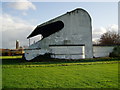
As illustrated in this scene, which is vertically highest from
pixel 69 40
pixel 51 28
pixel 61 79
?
pixel 51 28

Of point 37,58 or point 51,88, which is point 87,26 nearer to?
point 37,58

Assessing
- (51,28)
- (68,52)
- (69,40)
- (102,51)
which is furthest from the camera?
(51,28)

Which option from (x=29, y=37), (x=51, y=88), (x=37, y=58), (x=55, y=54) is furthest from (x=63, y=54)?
(x=51, y=88)

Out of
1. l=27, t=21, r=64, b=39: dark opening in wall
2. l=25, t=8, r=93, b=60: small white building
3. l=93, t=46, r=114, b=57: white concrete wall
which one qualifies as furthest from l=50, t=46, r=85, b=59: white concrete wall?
l=27, t=21, r=64, b=39: dark opening in wall

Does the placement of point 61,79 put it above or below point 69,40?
below

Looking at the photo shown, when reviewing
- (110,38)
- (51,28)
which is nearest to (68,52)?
(51,28)

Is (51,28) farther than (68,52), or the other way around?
(51,28)

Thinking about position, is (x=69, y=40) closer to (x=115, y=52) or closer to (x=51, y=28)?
(x=115, y=52)

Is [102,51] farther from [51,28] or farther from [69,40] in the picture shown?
[51,28]

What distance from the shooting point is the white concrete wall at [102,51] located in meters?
26.4

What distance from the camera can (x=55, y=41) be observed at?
79.9 feet

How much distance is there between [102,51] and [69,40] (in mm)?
6658

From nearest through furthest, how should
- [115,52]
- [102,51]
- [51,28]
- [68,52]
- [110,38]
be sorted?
[68,52] < [115,52] < [102,51] < [51,28] < [110,38]

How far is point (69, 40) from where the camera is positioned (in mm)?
24688
